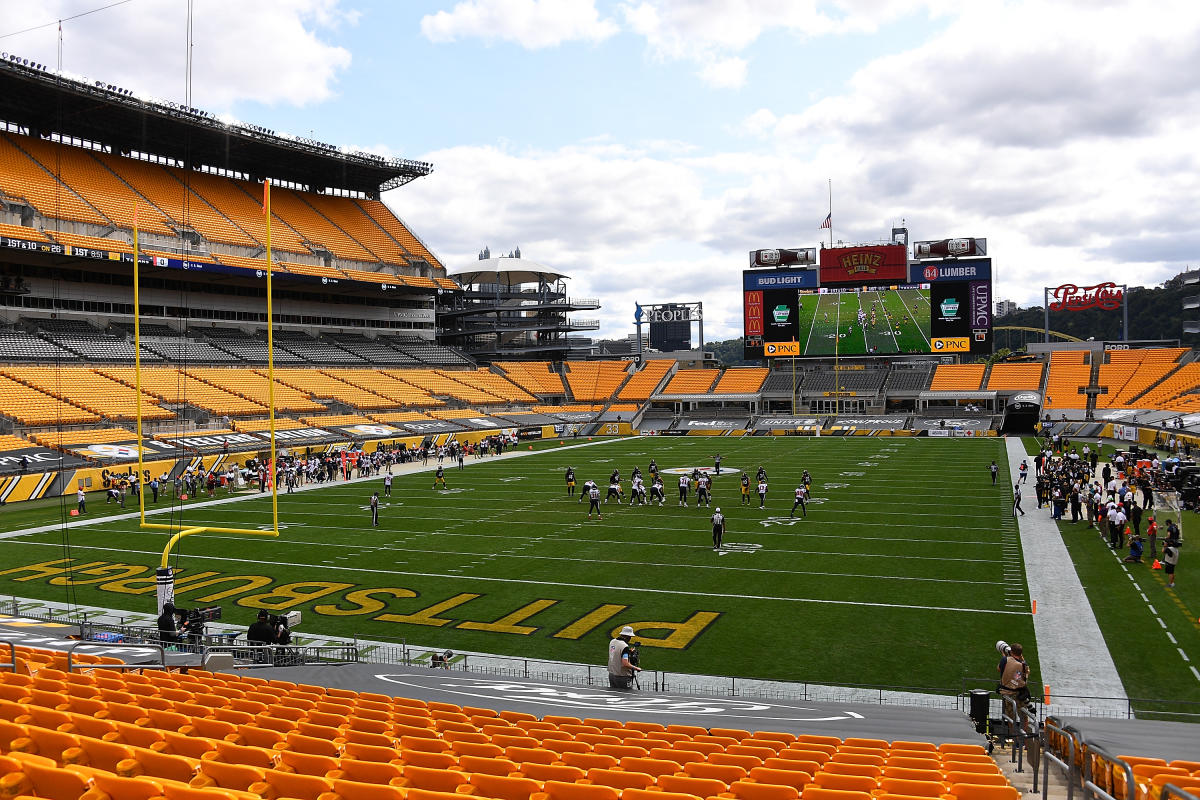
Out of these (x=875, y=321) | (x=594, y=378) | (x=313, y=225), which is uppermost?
(x=313, y=225)

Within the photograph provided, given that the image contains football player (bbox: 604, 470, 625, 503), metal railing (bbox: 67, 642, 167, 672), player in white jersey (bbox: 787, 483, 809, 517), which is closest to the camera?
metal railing (bbox: 67, 642, 167, 672)

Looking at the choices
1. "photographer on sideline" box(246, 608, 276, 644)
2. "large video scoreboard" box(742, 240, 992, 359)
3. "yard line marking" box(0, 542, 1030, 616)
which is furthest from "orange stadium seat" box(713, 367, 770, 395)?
"photographer on sideline" box(246, 608, 276, 644)

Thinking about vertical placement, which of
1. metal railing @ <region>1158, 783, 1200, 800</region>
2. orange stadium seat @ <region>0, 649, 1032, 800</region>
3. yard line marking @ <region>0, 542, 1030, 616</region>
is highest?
metal railing @ <region>1158, 783, 1200, 800</region>

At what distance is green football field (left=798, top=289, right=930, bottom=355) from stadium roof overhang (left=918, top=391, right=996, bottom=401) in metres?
3.59

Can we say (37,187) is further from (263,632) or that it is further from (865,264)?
(865,264)

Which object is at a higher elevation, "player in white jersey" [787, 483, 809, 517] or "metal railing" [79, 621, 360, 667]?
"player in white jersey" [787, 483, 809, 517]

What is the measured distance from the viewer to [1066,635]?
496 inches

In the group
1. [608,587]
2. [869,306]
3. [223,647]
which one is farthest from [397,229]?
[223,647]

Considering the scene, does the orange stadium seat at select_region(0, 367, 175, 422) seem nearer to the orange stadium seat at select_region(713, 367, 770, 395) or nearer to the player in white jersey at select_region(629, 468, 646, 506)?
the player in white jersey at select_region(629, 468, 646, 506)

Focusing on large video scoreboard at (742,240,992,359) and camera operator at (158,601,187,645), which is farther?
large video scoreboard at (742,240,992,359)

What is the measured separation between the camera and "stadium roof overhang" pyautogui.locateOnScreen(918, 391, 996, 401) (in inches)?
2192

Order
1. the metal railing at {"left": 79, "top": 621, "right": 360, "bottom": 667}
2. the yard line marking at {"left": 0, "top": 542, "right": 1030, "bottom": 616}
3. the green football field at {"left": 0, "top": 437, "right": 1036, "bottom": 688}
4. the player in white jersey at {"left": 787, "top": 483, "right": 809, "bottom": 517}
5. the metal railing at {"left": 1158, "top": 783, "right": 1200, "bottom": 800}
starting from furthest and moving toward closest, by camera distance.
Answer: the player in white jersey at {"left": 787, "top": 483, "right": 809, "bottom": 517}
the yard line marking at {"left": 0, "top": 542, "right": 1030, "bottom": 616}
the green football field at {"left": 0, "top": 437, "right": 1036, "bottom": 688}
the metal railing at {"left": 79, "top": 621, "right": 360, "bottom": 667}
the metal railing at {"left": 1158, "top": 783, "right": 1200, "bottom": 800}

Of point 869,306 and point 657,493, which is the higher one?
point 869,306

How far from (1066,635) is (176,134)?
5602 cm
